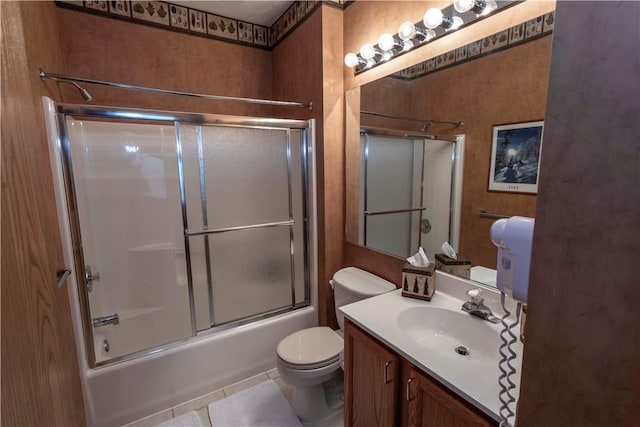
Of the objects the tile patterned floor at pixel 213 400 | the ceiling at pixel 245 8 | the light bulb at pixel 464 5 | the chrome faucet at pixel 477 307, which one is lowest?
the tile patterned floor at pixel 213 400

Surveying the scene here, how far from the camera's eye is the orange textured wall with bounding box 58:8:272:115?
2.03 meters

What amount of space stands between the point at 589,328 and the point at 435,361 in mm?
704

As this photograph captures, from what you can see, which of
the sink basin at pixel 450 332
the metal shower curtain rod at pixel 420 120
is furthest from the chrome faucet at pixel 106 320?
the metal shower curtain rod at pixel 420 120

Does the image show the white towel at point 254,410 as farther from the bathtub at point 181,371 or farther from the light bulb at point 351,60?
the light bulb at point 351,60

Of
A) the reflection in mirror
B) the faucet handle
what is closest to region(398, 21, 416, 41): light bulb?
the reflection in mirror

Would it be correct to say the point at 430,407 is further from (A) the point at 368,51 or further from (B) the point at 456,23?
(A) the point at 368,51

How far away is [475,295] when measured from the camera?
1.25 m

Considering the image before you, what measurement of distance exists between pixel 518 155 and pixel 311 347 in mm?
1456

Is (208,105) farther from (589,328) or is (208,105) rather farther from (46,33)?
(589,328)

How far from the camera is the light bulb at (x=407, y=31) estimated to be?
1.48 m

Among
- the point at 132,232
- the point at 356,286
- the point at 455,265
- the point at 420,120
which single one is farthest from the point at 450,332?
the point at 132,232

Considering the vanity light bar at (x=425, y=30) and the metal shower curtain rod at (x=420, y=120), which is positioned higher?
the vanity light bar at (x=425, y=30)

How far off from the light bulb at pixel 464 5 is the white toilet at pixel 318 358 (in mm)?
1422

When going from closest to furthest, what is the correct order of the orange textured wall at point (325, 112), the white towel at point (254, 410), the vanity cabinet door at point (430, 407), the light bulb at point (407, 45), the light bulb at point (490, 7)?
the vanity cabinet door at point (430, 407) → the light bulb at point (490, 7) → the light bulb at point (407, 45) → the white towel at point (254, 410) → the orange textured wall at point (325, 112)
